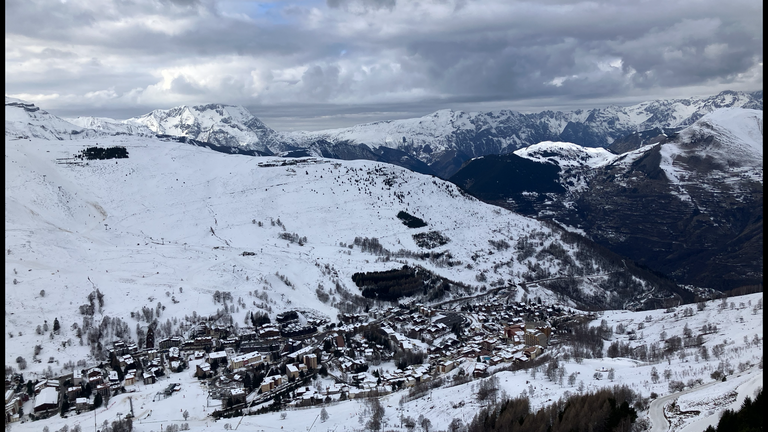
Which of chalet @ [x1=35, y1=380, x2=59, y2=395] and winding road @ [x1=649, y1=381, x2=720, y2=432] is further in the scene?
chalet @ [x1=35, y1=380, x2=59, y2=395]

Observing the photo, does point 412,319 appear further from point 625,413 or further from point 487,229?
point 487,229

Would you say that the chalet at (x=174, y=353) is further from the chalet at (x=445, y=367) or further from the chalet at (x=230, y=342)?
the chalet at (x=445, y=367)

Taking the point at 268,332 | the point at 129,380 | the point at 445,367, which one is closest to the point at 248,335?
the point at 268,332

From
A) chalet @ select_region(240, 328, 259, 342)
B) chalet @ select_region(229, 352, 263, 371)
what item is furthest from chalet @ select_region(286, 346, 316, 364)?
chalet @ select_region(240, 328, 259, 342)

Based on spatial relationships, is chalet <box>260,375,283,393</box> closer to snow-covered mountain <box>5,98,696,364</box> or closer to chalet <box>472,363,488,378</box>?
snow-covered mountain <box>5,98,696,364</box>

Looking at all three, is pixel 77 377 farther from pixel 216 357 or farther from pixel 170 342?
pixel 216 357

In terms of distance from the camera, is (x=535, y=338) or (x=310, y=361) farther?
(x=535, y=338)

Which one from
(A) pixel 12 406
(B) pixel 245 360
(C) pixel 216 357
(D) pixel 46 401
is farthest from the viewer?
(C) pixel 216 357

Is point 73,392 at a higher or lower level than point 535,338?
higher

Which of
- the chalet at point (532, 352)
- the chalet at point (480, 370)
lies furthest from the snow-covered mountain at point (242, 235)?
the chalet at point (480, 370)

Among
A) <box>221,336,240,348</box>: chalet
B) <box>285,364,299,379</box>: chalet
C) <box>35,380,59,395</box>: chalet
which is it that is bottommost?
<box>285,364,299,379</box>: chalet
